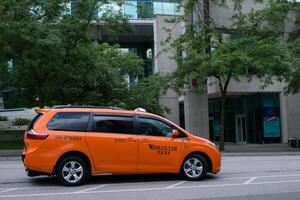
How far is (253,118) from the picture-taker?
4156cm

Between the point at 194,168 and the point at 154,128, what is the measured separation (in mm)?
1540

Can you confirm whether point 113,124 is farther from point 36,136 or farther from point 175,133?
point 36,136

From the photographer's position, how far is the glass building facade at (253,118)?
133 feet

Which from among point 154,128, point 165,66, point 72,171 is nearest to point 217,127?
point 165,66

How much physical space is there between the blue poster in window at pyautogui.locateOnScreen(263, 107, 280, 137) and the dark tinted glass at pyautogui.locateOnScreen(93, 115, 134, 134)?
2827 centimetres

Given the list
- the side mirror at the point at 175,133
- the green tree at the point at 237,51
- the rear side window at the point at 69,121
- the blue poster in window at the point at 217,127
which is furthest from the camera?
the blue poster in window at the point at 217,127

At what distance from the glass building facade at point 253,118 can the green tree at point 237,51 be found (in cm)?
1005

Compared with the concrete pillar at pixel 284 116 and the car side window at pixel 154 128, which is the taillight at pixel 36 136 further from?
the concrete pillar at pixel 284 116

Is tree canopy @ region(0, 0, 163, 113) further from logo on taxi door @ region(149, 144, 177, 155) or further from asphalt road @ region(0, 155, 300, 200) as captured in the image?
logo on taxi door @ region(149, 144, 177, 155)

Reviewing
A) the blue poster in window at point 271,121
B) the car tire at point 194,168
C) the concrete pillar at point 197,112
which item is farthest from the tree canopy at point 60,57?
the car tire at point 194,168

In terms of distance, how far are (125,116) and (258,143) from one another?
2847cm

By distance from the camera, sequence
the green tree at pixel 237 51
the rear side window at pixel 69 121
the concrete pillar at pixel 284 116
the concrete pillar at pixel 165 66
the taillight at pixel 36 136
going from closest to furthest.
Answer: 1. the taillight at pixel 36 136
2. the rear side window at pixel 69 121
3. the green tree at pixel 237 51
4. the concrete pillar at pixel 284 116
5. the concrete pillar at pixel 165 66

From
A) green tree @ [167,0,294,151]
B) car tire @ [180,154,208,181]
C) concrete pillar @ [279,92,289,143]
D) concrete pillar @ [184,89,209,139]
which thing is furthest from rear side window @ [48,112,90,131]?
concrete pillar @ [279,92,289,143]

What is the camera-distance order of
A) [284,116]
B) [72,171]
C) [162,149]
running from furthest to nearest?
1. [284,116]
2. [162,149]
3. [72,171]
